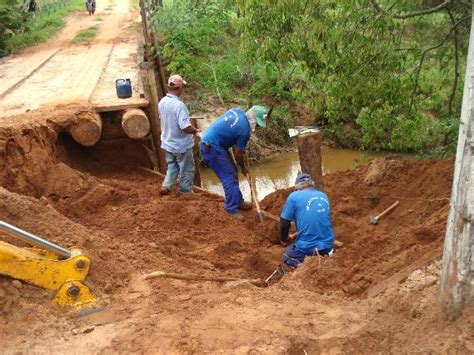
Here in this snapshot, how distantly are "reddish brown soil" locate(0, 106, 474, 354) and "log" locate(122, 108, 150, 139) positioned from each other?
2.55ft

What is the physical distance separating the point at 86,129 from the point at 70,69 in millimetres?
5171

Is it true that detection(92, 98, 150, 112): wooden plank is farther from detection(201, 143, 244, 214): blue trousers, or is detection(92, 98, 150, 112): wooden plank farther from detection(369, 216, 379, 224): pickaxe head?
detection(369, 216, 379, 224): pickaxe head

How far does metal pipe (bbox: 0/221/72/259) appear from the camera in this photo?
13.1 feet

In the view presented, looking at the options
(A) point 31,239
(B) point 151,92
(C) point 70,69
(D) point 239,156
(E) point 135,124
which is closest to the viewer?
(A) point 31,239

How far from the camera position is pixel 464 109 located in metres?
3.06

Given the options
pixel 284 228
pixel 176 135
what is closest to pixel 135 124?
pixel 176 135

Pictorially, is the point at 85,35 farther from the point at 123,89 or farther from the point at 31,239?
the point at 31,239

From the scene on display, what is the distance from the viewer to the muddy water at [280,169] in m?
14.6

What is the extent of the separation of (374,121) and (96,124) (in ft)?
14.4

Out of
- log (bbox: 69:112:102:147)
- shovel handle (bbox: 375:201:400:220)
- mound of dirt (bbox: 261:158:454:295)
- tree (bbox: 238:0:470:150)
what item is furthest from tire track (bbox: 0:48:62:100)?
shovel handle (bbox: 375:201:400:220)

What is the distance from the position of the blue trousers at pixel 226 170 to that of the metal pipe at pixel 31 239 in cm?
382

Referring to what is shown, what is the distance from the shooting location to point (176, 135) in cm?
799

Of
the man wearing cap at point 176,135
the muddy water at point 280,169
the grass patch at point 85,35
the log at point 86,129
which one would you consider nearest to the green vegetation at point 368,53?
the man wearing cap at point 176,135

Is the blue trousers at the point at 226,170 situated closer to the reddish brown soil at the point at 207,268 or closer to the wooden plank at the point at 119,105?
the reddish brown soil at the point at 207,268
